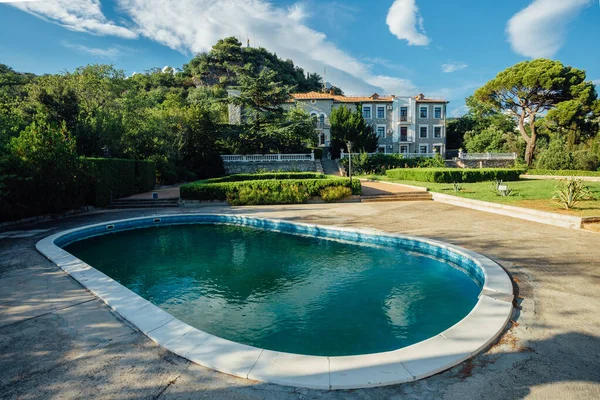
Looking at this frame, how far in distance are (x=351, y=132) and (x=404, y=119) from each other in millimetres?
12647

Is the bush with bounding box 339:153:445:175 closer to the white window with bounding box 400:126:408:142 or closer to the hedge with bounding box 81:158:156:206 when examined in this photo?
the white window with bounding box 400:126:408:142

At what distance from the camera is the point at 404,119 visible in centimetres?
4778

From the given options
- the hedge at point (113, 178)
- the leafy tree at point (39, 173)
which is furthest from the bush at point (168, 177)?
the leafy tree at point (39, 173)

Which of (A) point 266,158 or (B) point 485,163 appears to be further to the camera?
(B) point 485,163

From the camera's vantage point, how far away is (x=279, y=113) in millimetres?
33406

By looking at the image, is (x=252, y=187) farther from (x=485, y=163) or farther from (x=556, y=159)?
(x=485, y=163)

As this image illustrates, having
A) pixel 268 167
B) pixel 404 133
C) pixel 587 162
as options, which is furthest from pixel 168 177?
pixel 587 162

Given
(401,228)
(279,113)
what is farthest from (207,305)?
(279,113)

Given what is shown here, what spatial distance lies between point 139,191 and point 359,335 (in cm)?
2034

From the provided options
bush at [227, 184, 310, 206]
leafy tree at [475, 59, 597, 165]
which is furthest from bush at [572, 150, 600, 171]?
bush at [227, 184, 310, 206]

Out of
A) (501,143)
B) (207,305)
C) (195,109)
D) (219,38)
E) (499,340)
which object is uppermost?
(219,38)

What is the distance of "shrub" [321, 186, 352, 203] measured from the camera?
55.9 ft

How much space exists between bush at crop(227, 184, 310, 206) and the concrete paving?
10369 mm

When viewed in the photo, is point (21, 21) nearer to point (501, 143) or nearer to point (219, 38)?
point (501, 143)
